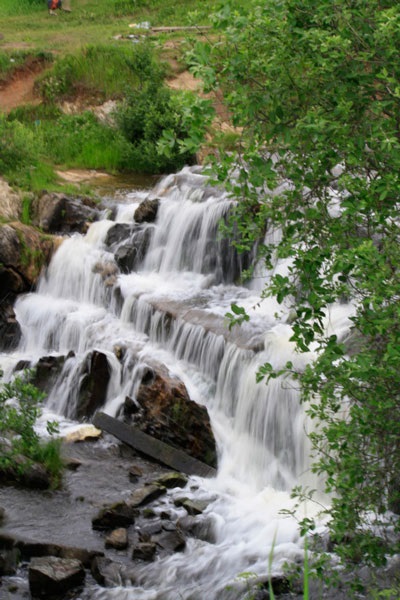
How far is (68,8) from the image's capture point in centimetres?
3312

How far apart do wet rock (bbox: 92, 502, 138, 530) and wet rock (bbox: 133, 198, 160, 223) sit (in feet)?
26.9

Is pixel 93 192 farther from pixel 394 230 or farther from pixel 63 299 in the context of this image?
pixel 394 230

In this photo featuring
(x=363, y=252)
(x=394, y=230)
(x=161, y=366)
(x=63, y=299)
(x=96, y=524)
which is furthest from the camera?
(x=63, y=299)

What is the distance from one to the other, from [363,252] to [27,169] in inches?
570

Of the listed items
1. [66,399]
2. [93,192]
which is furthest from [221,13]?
[93,192]

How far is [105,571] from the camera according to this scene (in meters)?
Result: 8.91

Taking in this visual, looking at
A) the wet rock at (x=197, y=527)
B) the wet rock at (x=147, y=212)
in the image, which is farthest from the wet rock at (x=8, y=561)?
the wet rock at (x=147, y=212)

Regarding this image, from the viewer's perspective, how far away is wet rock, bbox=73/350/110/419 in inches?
517

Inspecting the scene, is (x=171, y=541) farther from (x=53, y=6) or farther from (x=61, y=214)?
(x=53, y=6)

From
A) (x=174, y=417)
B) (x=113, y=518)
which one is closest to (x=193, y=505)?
(x=113, y=518)

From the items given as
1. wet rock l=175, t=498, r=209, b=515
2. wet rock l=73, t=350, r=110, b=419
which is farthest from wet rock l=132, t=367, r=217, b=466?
wet rock l=175, t=498, r=209, b=515

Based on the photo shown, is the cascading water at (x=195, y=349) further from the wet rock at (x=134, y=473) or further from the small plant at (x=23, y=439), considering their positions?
the small plant at (x=23, y=439)

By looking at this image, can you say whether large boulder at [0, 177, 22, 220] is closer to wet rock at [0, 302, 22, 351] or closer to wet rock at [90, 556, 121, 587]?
wet rock at [0, 302, 22, 351]

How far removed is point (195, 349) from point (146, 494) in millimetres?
3242
